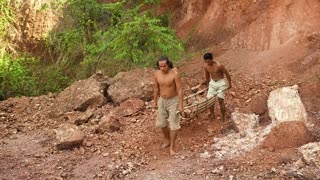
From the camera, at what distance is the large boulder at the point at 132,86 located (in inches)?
329

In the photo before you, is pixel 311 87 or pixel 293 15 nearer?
pixel 311 87

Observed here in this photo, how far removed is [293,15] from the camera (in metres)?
9.23

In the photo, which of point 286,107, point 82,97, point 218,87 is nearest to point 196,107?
point 218,87

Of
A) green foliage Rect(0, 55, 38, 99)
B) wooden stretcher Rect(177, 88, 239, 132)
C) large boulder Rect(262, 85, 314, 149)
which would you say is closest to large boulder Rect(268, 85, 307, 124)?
large boulder Rect(262, 85, 314, 149)

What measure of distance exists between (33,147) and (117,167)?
68.1 inches

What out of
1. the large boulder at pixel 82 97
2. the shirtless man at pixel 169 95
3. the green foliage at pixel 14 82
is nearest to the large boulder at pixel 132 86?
the large boulder at pixel 82 97

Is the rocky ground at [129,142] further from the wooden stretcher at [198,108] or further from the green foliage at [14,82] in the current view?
the green foliage at [14,82]

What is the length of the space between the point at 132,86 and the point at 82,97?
0.96 metres

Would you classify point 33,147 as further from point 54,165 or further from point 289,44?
point 289,44

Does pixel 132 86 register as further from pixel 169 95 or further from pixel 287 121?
pixel 287 121

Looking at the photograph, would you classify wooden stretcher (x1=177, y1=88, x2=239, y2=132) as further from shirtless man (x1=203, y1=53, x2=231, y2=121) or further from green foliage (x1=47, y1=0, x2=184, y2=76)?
green foliage (x1=47, y1=0, x2=184, y2=76)

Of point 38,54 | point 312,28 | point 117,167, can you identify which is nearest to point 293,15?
point 312,28

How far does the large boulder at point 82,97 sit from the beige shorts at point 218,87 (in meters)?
2.27

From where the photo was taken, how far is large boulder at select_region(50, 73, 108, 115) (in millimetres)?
8430
